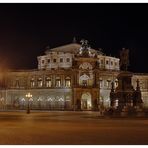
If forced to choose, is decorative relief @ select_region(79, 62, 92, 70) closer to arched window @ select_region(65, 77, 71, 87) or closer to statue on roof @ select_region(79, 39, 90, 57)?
statue on roof @ select_region(79, 39, 90, 57)

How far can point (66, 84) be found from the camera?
345 feet

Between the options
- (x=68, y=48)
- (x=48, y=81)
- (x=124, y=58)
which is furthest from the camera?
(x=68, y=48)

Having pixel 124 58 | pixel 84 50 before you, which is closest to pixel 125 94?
pixel 124 58

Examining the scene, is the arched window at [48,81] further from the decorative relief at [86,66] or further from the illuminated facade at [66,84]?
the decorative relief at [86,66]

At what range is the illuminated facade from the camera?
337 feet

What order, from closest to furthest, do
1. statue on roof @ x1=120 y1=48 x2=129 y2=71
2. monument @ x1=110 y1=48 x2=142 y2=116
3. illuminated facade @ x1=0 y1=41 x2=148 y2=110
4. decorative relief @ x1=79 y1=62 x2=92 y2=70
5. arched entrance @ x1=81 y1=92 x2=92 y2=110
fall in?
1. monument @ x1=110 y1=48 x2=142 y2=116
2. statue on roof @ x1=120 y1=48 x2=129 y2=71
3. illuminated facade @ x1=0 y1=41 x2=148 y2=110
4. arched entrance @ x1=81 y1=92 x2=92 y2=110
5. decorative relief @ x1=79 y1=62 x2=92 y2=70

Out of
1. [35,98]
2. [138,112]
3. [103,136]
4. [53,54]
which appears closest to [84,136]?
[103,136]

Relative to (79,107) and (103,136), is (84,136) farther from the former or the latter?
(79,107)

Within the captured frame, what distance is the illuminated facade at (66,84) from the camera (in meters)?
103

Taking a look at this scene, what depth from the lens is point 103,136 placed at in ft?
76.2

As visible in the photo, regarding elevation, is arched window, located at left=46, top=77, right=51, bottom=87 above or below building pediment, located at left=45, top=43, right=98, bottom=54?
below

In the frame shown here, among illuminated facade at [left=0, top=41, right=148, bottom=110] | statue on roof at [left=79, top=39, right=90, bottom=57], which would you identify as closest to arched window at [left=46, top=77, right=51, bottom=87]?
illuminated facade at [left=0, top=41, right=148, bottom=110]

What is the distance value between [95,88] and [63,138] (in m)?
81.0

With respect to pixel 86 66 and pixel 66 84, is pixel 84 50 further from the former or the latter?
pixel 66 84
